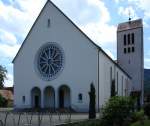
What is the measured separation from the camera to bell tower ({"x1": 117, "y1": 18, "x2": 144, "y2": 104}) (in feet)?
258

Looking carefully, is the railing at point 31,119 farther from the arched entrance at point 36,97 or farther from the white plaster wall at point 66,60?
the arched entrance at point 36,97

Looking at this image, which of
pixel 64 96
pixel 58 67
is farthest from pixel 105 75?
pixel 58 67

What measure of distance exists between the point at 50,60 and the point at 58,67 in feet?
7.36

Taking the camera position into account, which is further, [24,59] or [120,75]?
[120,75]

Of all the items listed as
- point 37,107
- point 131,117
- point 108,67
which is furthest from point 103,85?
point 131,117

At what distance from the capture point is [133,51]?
79625 mm

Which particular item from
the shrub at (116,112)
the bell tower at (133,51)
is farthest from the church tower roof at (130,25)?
the shrub at (116,112)

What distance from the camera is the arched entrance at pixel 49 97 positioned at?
6054 cm

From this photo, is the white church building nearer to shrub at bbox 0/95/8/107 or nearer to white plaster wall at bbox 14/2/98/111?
white plaster wall at bbox 14/2/98/111

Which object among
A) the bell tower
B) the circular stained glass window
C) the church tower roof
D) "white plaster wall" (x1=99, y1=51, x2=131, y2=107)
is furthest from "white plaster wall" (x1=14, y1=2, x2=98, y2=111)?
the church tower roof

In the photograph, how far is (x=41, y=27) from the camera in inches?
2448

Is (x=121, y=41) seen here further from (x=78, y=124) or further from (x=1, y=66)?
(x=78, y=124)

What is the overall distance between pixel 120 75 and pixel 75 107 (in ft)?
59.1

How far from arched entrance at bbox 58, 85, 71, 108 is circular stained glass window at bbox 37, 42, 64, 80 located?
8.04 feet
